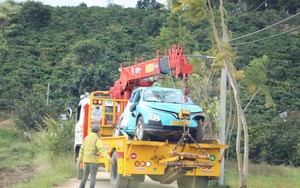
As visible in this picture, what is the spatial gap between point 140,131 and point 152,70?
7.80ft

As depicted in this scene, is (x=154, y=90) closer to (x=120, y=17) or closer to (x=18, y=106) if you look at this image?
(x=18, y=106)

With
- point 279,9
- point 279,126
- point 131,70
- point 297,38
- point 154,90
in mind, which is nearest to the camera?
point 154,90

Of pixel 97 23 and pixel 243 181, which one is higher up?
pixel 97 23

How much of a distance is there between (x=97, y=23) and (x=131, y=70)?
57.7 m

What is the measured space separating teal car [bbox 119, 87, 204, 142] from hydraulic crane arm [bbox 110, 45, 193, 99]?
0.67m

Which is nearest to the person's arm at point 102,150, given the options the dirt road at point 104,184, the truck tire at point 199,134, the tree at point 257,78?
the truck tire at point 199,134

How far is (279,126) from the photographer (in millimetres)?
28500

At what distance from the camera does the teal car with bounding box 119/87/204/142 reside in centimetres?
1287

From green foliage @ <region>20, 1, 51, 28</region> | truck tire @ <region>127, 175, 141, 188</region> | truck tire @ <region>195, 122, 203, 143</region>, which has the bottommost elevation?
truck tire @ <region>127, 175, 141, 188</region>

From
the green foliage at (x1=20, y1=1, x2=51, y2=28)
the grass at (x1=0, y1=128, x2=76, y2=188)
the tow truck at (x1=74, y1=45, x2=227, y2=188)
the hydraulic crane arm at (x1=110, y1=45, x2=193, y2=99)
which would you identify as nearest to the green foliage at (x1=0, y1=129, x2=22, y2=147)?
the grass at (x1=0, y1=128, x2=76, y2=188)

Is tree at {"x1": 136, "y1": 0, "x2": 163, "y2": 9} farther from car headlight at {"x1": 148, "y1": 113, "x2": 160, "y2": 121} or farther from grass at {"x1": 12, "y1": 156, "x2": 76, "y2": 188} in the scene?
car headlight at {"x1": 148, "y1": 113, "x2": 160, "y2": 121}

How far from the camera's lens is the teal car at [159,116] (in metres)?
12.9

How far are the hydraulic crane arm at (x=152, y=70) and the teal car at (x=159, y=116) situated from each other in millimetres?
666

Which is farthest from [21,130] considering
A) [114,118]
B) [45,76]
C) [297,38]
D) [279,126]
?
[297,38]
